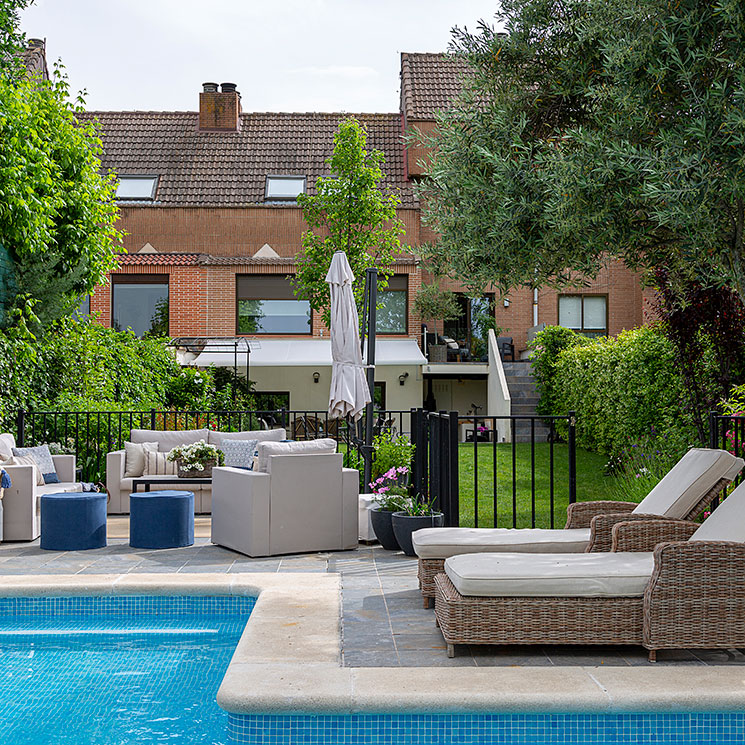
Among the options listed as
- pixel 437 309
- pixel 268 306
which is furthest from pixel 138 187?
pixel 437 309

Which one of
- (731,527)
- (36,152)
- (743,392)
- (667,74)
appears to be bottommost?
(731,527)

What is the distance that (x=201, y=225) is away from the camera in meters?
21.8

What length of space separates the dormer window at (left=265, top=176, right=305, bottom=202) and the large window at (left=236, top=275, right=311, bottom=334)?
222 cm

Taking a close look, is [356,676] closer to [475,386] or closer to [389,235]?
[389,235]

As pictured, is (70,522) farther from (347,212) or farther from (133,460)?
(347,212)

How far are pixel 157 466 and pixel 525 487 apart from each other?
4904mm

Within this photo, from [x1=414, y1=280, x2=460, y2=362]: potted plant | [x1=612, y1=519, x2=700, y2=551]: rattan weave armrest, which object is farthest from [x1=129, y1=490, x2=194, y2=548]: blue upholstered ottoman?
[x1=414, y1=280, x2=460, y2=362]: potted plant

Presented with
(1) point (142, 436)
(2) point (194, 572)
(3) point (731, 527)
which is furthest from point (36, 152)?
(3) point (731, 527)

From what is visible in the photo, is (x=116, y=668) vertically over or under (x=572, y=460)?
under

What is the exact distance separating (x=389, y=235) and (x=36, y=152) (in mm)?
7911

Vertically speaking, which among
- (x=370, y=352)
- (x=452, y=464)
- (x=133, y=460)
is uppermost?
(x=370, y=352)

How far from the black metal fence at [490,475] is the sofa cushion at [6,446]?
168 inches

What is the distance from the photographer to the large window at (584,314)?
2214 centimetres

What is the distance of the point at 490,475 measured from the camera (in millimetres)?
13062
